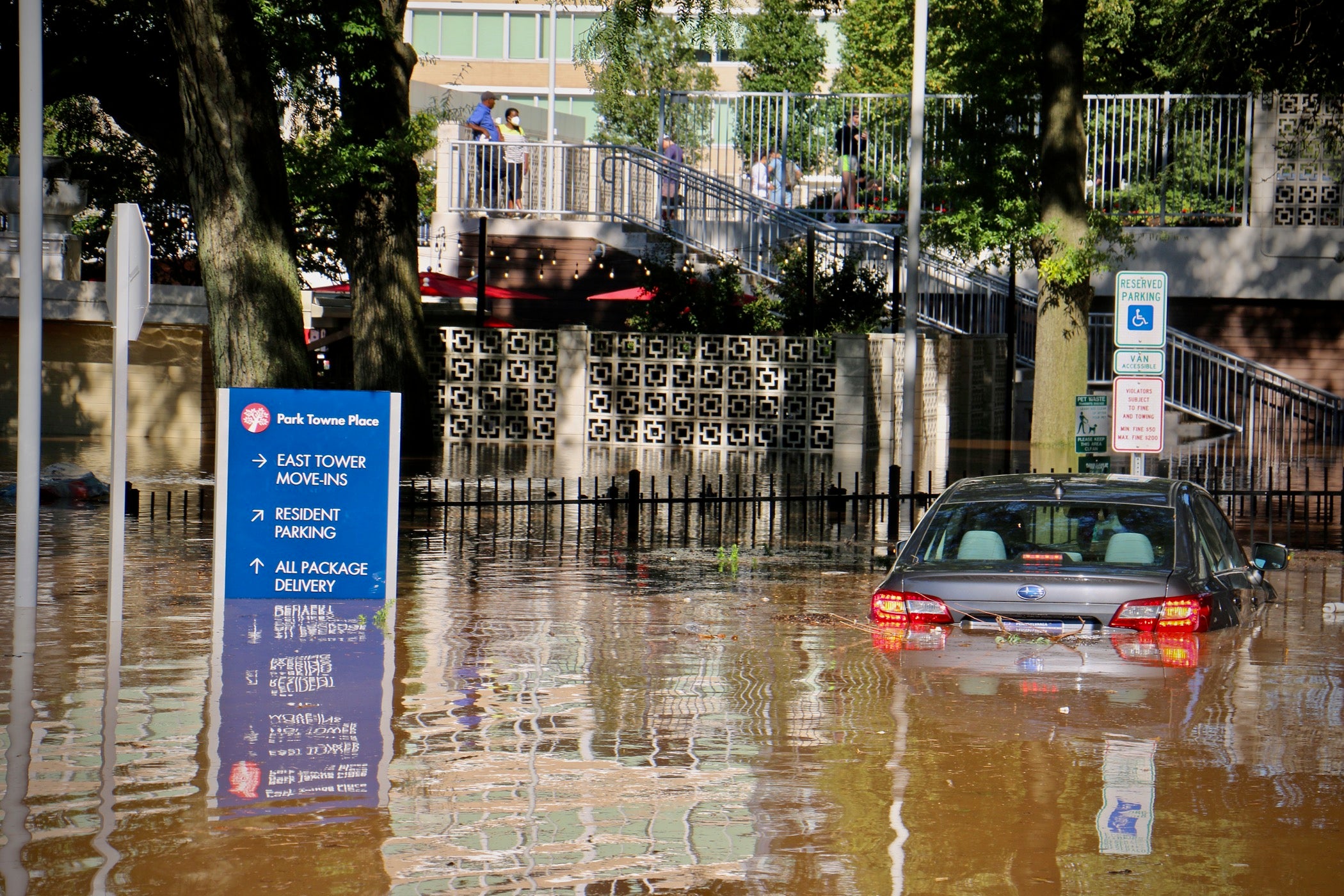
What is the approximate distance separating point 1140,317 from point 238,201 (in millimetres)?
7041

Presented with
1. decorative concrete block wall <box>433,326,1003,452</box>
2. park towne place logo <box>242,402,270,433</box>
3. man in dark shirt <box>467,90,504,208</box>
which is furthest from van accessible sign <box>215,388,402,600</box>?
man in dark shirt <box>467,90,504,208</box>

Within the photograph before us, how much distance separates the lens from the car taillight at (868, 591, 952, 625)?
→ 930cm

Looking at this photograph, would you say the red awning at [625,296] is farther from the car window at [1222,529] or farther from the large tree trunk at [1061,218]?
the car window at [1222,529]

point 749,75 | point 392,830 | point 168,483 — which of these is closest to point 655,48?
point 749,75

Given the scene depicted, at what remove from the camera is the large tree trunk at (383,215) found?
75.2ft

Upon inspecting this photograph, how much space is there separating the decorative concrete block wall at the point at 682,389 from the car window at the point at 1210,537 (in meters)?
16.9

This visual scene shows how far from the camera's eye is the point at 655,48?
2234 inches

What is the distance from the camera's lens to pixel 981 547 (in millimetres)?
9578

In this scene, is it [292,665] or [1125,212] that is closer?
[292,665]

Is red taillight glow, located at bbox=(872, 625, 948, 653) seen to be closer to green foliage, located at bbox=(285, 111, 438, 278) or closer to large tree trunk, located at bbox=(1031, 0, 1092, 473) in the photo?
green foliage, located at bbox=(285, 111, 438, 278)

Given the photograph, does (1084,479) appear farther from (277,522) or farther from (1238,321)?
(1238,321)

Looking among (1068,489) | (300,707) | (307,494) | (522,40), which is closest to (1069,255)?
(1068,489)

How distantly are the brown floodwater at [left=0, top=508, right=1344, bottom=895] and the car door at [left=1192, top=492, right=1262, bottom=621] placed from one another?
0.69ft

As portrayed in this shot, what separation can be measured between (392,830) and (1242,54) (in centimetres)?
2289
